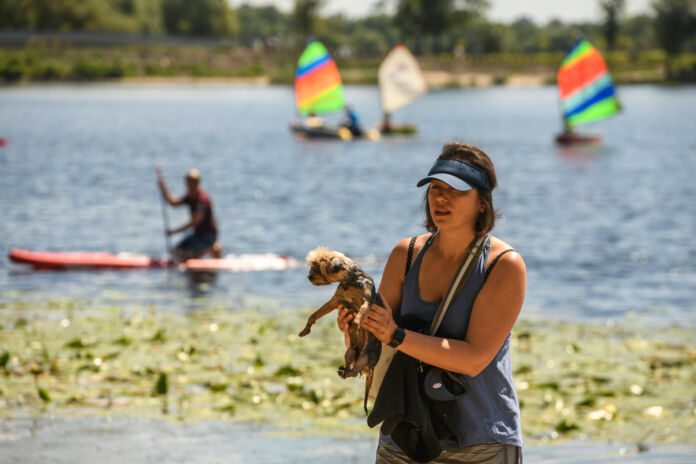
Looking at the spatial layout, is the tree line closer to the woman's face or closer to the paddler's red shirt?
the paddler's red shirt

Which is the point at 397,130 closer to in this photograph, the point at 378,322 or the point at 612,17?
the point at 378,322

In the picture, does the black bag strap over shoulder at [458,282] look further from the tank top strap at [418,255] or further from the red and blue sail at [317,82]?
the red and blue sail at [317,82]

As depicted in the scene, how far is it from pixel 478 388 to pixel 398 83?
51205 mm

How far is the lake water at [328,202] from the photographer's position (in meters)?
16.2

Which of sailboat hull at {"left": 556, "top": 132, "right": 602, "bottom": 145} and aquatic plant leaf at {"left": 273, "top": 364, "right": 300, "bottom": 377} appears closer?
aquatic plant leaf at {"left": 273, "top": 364, "right": 300, "bottom": 377}

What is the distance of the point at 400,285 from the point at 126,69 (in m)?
134

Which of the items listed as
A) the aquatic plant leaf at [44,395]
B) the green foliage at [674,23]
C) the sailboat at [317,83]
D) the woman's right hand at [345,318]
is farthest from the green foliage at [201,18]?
the woman's right hand at [345,318]

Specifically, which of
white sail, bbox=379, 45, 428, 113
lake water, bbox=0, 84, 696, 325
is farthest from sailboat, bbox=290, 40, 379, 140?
white sail, bbox=379, 45, 428, 113

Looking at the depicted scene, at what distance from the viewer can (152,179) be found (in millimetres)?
36344

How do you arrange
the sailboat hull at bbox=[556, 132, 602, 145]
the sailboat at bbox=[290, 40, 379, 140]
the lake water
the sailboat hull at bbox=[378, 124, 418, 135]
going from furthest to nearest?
1. the sailboat hull at bbox=[378, 124, 418, 135]
2. the sailboat hull at bbox=[556, 132, 602, 145]
3. the sailboat at bbox=[290, 40, 379, 140]
4. the lake water

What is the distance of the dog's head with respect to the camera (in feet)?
12.1

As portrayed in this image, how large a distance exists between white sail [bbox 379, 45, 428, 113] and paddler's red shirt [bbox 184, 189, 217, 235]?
37829mm

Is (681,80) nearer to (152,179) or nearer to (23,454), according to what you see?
(152,179)

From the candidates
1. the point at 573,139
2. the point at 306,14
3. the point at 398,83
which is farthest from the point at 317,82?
the point at 306,14
